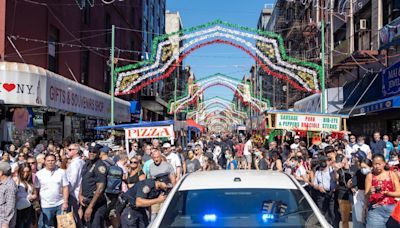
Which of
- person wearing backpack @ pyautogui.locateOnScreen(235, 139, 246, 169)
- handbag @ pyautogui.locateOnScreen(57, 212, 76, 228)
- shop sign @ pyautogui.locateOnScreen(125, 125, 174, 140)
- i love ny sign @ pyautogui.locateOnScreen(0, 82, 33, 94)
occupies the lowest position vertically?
handbag @ pyautogui.locateOnScreen(57, 212, 76, 228)

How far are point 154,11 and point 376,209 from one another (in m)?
54.2

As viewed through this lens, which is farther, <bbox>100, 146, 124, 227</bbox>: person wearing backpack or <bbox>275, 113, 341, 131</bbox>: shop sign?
<bbox>275, 113, 341, 131</bbox>: shop sign

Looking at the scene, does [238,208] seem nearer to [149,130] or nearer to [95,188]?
[95,188]

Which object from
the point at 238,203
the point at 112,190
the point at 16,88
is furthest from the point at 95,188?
the point at 16,88

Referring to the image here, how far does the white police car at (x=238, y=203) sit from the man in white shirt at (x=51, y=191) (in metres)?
4.08

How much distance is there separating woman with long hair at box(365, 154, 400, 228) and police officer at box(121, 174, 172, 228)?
297cm

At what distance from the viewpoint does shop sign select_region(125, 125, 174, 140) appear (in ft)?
58.4

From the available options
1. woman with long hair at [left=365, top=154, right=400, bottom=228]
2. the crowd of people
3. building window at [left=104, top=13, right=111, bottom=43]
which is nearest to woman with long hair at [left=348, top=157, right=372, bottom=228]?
the crowd of people

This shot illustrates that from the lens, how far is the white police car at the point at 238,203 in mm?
4594

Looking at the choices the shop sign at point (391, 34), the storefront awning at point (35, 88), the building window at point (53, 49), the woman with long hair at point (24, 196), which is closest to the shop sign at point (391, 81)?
the shop sign at point (391, 34)

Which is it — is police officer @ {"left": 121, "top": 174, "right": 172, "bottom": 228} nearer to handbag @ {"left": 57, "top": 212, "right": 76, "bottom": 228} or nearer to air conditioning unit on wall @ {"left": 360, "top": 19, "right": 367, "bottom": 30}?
handbag @ {"left": 57, "top": 212, "right": 76, "bottom": 228}

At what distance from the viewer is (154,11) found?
5928 centimetres

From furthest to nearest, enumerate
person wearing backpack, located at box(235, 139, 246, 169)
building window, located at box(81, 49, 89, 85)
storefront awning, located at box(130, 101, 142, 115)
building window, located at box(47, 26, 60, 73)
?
1. storefront awning, located at box(130, 101, 142, 115)
2. building window, located at box(81, 49, 89, 85)
3. person wearing backpack, located at box(235, 139, 246, 169)
4. building window, located at box(47, 26, 60, 73)

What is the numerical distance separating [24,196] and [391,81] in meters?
17.1
